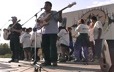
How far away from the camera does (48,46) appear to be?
26.9 ft

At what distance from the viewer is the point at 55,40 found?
8086 millimetres

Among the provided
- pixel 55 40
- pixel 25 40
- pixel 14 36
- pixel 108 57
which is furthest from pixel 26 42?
pixel 108 57

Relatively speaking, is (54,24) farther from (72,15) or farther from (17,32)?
(72,15)

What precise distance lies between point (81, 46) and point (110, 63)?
4585 millimetres

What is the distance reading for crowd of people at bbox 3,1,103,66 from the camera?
8.00 metres

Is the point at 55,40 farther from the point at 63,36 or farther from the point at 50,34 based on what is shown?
the point at 63,36

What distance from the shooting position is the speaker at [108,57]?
513cm

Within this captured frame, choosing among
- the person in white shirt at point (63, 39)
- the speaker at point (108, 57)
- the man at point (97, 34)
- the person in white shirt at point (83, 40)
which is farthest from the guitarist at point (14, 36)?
the speaker at point (108, 57)

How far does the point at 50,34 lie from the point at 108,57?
299 centimetres

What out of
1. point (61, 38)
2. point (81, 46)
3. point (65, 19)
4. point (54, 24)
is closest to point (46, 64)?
point (54, 24)

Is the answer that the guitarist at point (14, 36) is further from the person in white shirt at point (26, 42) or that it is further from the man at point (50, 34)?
the man at point (50, 34)

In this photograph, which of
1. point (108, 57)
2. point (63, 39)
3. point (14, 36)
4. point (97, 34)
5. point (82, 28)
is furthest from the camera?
point (14, 36)

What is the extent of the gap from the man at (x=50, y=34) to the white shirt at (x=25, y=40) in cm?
392

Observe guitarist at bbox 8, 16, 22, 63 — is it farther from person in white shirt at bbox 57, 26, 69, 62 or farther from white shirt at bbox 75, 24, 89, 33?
white shirt at bbox 75, 24, 89, 33
